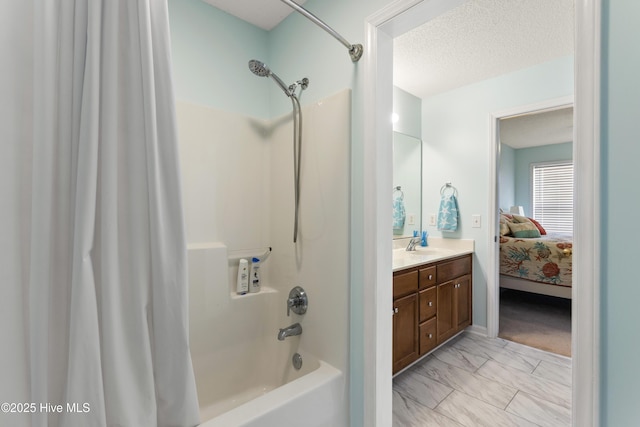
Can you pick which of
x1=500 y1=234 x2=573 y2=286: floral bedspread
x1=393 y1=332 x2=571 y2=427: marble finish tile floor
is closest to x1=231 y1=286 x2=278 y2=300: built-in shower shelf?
x1=393 y1=332 x2=571 y2=427: marble finish tile floor

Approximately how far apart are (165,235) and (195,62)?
1.22 metres

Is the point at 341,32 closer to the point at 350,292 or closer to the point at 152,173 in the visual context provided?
the point at 152,173

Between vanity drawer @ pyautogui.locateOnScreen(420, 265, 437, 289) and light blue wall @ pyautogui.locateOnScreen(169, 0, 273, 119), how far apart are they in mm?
1661

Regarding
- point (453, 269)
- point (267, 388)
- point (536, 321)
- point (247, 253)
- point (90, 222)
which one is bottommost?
point (536, 321)

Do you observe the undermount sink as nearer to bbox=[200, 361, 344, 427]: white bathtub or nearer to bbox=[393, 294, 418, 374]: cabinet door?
bbox=[393, 294, 418, 374]: cabinet door

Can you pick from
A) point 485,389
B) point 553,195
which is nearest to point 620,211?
point 485,389

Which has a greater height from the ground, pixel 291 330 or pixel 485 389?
pixel 291 330

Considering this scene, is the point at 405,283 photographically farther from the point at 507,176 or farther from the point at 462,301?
the point at 507,176

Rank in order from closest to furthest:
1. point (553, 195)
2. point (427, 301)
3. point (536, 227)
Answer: point (427, 301), point (536, 227), point (553, 195)

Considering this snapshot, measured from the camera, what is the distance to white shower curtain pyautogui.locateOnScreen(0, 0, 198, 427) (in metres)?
0.69

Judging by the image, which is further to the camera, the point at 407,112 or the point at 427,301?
the point at 407,112

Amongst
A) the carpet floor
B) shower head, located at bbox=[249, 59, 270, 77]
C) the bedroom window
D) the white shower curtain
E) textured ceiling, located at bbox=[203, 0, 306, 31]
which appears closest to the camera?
the white shower curtain

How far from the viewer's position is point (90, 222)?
730 mm

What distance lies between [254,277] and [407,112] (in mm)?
2416
